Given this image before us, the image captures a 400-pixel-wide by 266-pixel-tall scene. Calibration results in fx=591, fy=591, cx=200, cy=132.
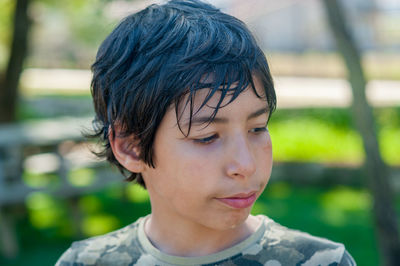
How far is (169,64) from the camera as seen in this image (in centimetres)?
138

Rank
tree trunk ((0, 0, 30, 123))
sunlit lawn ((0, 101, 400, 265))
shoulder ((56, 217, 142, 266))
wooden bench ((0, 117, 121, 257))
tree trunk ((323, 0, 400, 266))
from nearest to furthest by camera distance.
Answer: shoulder ((56, 217, 142, 266)) → tree trunk ((323, 0, 400, 266)) → wooden bench ((0, 117, 121, 257)) → sunlit lawn ((0, 101, 400, 265)) → tree trunk ((0, 0, 30, 123))

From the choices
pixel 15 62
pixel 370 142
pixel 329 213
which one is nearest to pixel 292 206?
pixel 329 213

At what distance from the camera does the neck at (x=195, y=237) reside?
149cm

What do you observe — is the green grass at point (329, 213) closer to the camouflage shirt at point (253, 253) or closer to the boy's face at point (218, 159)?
the camouflage shirt at point (253, 253)

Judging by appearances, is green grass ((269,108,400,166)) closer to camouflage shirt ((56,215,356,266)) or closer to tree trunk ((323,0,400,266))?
tree trunk ((323,0,400,266))

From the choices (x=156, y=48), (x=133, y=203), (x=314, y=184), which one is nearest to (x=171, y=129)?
(x=156, y=48)

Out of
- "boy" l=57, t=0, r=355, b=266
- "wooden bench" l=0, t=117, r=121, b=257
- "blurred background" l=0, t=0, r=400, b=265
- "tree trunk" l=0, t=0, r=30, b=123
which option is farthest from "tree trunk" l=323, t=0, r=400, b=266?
"tree trunk" l=0, t=0, r=30, b=123

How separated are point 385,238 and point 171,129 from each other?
272 cm

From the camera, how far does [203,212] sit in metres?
1.39

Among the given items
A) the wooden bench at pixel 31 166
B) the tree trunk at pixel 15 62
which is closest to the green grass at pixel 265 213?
the wooden bench at pixel 31 166

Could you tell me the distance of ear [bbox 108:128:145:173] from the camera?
1.52 meters

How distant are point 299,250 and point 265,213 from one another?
4.59 m

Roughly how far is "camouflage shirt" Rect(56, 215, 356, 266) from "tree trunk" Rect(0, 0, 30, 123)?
5.22 m

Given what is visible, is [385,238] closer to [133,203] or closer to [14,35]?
[133,203]
